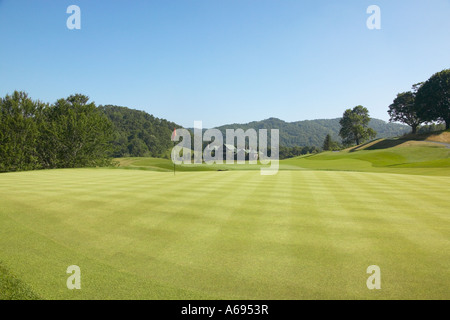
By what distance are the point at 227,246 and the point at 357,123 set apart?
100529 millimetres

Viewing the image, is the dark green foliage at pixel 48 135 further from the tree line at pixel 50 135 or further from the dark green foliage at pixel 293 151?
the dark green foliage at pixel 293 151

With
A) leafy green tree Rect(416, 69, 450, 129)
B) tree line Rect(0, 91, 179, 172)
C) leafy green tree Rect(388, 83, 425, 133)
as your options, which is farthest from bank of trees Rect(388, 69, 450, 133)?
tree line Rect(0, 91, 179, 172)

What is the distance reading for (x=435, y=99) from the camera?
67.8 meters

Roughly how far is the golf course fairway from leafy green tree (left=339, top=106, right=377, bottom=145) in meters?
91.0

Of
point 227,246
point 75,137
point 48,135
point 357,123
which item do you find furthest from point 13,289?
point 357,123

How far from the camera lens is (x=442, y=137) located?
60.5 meters

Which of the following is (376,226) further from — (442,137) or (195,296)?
(442,137)

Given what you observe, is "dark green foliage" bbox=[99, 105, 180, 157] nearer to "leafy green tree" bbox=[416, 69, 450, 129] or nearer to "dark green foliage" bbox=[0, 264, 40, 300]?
"leafy green tree" bbox=[416, 69, 450, 129]

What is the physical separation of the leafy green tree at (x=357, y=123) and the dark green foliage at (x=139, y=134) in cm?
9506

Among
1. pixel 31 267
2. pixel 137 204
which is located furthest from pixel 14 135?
pixel 31 267

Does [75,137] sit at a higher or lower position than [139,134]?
lower

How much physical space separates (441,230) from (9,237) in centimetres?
1252

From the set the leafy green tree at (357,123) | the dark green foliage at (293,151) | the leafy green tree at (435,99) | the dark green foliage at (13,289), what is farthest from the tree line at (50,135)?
the dark green foliage at (293,151)

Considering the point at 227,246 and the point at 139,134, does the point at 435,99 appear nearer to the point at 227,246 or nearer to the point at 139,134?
the point at 227,246
